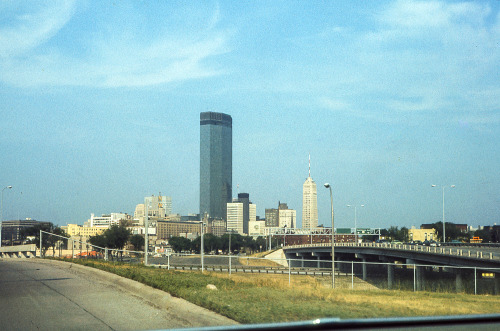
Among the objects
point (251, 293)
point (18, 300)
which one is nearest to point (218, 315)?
point (251, 293)

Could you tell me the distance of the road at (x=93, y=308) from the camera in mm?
9430

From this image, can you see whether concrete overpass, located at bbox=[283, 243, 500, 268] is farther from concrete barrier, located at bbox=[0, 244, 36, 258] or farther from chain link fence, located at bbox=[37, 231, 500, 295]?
concrete barrier, located at bbox=[0, 244, 36, 258]

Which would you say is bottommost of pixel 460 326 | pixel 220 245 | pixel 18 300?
pixel 220 245

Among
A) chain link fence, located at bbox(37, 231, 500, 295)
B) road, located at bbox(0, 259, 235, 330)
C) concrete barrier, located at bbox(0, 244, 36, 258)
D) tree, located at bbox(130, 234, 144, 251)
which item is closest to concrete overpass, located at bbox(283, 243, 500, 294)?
chain link fence, located at bbox(37, 231, 500, 295)

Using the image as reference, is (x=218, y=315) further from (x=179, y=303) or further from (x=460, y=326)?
(x=460, y=326)

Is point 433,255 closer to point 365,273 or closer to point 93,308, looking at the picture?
point 365,273

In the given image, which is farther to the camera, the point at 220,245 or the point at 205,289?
the point at 220,245

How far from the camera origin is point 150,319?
33.0 ft

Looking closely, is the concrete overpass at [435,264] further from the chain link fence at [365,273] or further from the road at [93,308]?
the road at [93,308]

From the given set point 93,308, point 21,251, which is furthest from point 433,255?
point 93,308

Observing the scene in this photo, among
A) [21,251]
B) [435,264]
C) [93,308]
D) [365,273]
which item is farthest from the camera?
[435,264]

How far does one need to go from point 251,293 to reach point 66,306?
461 centimetres

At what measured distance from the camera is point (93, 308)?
11.4 m

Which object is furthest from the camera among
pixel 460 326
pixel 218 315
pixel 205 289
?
pixel 205 289
